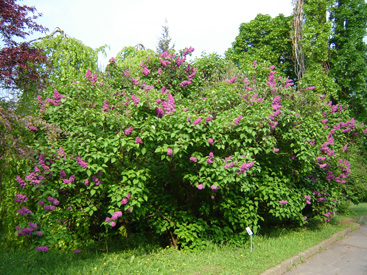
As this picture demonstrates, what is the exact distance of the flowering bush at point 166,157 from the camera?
5.69 metres

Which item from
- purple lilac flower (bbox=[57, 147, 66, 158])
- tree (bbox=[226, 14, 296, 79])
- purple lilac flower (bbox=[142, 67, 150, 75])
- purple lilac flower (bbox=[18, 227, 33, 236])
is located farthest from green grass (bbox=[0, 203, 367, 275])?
tree (bbox=[226, 14, 296, 79])

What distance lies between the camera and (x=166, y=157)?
583cm

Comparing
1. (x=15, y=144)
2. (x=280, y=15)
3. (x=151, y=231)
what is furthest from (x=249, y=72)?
(x=280, y=15)

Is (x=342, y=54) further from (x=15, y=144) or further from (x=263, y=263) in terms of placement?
(x=15, y=144)

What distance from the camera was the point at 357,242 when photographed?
9.12m

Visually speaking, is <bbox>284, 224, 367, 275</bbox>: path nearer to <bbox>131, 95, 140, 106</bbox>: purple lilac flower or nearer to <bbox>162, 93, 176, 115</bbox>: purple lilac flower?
<bbox>162, 93, 176, 115</bbox>: purple lilac flower

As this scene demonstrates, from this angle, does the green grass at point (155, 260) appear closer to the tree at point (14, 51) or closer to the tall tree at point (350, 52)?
the tree at point (14, 51)

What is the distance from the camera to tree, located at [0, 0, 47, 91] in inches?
302

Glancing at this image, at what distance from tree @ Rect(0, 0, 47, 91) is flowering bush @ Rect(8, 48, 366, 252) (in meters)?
1.81

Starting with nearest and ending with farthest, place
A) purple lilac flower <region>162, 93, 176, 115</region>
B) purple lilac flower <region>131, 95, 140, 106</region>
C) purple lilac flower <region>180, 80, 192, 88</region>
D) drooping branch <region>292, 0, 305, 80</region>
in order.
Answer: purple lilac flower <region>131, 95, 140, 106</region> → purple lilac flower <region>162, 93, 176, 115</region> → purple lilac flower <region>180, 80, 192, 88</region> → drooping branch <region>292, 0, 305, 80</region>

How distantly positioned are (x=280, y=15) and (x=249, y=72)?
56.5 ft

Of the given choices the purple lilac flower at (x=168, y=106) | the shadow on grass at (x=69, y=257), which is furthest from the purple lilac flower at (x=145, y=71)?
the shadow on grass at (x=69, y=257)

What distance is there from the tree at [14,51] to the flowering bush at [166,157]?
1813 millimetres

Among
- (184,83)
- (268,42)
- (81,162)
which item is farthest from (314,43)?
(81,162)
